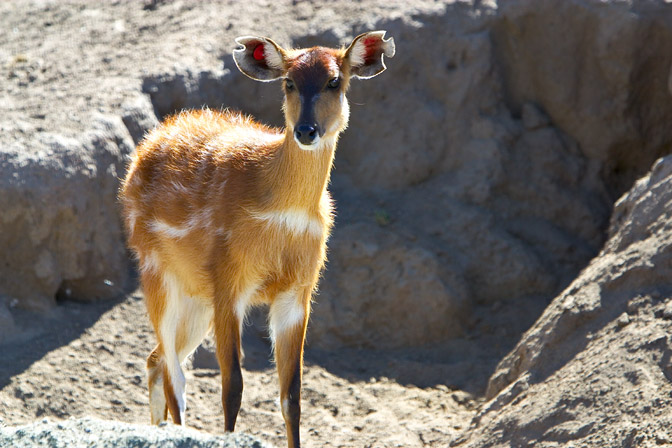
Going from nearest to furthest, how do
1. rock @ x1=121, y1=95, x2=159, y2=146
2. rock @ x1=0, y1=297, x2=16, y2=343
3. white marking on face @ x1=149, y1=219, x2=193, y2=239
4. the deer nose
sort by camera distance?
the deer nose < white marking on face @ x1=149, y1=219, x2=193, y2=239 < rock @ x1=0, y1=297, x2=16, y2=343 < rock @ x1=121, y1=95, x2=159, y2=146

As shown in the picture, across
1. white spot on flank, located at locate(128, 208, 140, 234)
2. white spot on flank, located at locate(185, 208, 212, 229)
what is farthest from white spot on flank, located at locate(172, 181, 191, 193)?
white spot on flank, located at locate(128, 208, 140, 234)

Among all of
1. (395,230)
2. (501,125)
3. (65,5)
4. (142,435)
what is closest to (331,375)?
(395,230)

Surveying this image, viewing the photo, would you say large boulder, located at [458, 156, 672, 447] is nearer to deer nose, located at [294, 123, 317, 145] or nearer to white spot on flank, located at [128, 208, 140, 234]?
deer nose, located at [294, 123, 317, 145]

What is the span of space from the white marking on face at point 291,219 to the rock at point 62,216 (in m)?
2.50

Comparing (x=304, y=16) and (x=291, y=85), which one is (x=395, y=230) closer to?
(x=304, y=16)

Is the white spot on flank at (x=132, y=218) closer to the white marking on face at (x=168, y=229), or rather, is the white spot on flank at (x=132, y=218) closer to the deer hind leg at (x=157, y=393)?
the white marking on face at (x=168, y=229)

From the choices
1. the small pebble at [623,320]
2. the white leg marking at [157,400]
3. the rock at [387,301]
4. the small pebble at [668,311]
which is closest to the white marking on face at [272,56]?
the white leg marking at [157,400]

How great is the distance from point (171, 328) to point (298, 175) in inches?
60.5

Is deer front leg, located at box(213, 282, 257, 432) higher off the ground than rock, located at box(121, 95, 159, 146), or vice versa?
rock, located at box(121, 95, 159, 146)

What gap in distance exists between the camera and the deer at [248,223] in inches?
235

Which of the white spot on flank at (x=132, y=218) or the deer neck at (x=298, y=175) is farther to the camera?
the white spot on flank at (x=132, y=218)

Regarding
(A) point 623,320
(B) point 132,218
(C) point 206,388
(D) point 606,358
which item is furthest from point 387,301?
(D) point 606,358

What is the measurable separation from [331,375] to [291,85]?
9.65 feet

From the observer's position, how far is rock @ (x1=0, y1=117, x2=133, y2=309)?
25.3 feet
